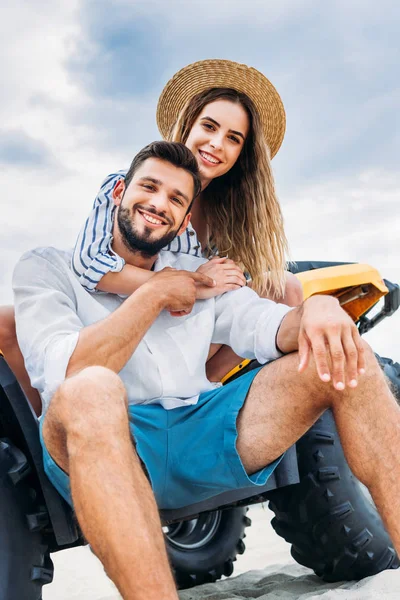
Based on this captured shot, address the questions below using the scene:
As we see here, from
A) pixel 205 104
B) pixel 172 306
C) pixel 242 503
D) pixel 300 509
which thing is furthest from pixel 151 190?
pixel 300 509

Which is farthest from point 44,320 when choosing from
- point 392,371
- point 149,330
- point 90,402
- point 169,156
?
point 392,371

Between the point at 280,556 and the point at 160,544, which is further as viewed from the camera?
the point at 280,556

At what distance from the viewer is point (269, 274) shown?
2.33 meters

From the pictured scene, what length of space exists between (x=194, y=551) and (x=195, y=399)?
3.98ft

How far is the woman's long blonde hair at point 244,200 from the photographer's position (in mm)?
2537

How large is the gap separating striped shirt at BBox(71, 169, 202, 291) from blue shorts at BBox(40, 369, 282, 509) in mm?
364

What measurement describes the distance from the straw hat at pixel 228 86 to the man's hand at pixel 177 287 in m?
1.01

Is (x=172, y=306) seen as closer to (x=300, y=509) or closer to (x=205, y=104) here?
(x=300, y=509)

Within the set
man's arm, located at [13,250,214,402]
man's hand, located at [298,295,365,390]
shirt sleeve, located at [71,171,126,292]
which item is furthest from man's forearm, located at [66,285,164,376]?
man's hand, located at [298,295,365,390]

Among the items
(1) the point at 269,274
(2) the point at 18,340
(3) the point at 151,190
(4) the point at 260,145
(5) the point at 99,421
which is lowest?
(5) the point at 99,421

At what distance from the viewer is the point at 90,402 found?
4.47 ft

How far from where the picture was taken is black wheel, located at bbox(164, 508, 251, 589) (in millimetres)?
2764

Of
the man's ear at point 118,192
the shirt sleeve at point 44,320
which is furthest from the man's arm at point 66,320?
the man's ear at point 118,192

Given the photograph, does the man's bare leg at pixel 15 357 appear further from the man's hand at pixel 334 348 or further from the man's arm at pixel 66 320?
the man's hand at pixel 334 348
